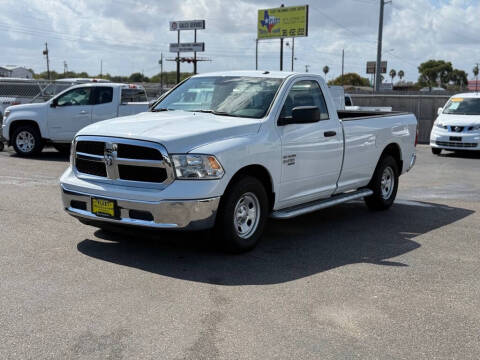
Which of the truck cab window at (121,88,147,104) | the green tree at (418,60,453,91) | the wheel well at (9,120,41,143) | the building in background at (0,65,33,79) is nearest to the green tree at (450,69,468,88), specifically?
the green tree at (418,60,453,91)

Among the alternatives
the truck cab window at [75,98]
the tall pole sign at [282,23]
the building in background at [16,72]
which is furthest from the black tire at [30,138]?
the tall pole sign at [282,23]

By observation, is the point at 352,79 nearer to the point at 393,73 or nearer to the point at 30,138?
the point at 393,73

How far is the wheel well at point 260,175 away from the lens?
6.24m

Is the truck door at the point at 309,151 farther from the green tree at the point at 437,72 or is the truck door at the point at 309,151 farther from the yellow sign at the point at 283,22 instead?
the green tree at the point at 437,72

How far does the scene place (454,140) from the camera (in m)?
17.7

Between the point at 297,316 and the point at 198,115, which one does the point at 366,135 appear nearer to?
the point at 198,115

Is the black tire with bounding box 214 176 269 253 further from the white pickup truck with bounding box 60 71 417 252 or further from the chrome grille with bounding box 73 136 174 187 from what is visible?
the chrome grille with bounding box 73 136 174 187

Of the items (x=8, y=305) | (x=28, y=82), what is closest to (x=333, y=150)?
(x=8, y=305)

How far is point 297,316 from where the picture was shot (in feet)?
15.4

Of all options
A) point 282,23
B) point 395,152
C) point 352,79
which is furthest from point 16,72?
point 352,79

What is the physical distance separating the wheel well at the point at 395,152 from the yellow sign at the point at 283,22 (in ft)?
164

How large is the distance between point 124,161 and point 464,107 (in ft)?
49.3

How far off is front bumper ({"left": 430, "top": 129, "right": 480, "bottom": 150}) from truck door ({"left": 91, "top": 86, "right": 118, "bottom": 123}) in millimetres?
9243

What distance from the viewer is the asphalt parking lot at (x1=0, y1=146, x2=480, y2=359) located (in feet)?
13.6
